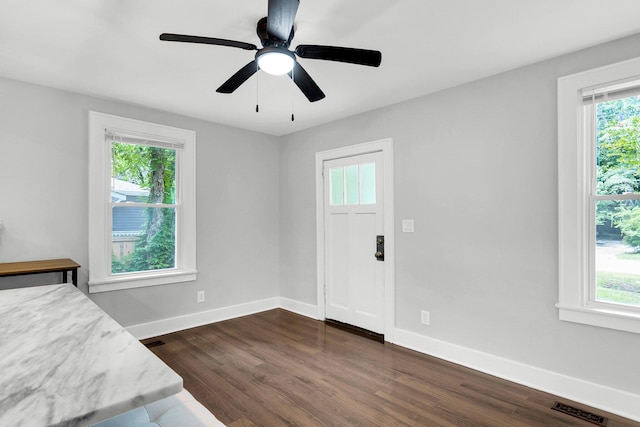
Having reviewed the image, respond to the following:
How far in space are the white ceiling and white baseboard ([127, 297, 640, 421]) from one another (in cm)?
230

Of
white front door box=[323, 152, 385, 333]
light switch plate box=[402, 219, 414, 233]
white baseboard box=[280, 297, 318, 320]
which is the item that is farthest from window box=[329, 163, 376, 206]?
white baseboard box=[280, 297, 318, 320]

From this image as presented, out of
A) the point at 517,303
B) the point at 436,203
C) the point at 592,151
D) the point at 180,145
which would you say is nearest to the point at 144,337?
the point at 180,145

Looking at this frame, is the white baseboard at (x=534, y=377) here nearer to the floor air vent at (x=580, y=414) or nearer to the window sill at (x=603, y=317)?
the floor air vent at (x=580, y=414)

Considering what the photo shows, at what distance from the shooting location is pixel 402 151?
349 centimetres

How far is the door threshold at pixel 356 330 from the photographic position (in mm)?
3657

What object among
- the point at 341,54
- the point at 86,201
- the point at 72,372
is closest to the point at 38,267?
the point at 86,201

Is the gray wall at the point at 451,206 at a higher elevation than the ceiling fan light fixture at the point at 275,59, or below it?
below

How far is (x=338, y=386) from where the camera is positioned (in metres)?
2.66

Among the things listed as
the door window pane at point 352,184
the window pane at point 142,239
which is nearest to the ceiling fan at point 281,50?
the door window pane at point 352,184

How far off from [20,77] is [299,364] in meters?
3.37

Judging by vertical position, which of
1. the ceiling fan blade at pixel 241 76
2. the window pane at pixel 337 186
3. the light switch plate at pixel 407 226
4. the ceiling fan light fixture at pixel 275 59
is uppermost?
the ceiling fan blade at pixel 241 76

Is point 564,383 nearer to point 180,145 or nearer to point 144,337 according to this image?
point 144,337

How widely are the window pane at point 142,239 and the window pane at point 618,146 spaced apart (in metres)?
3.92

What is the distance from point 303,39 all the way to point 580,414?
3037 millimetres
